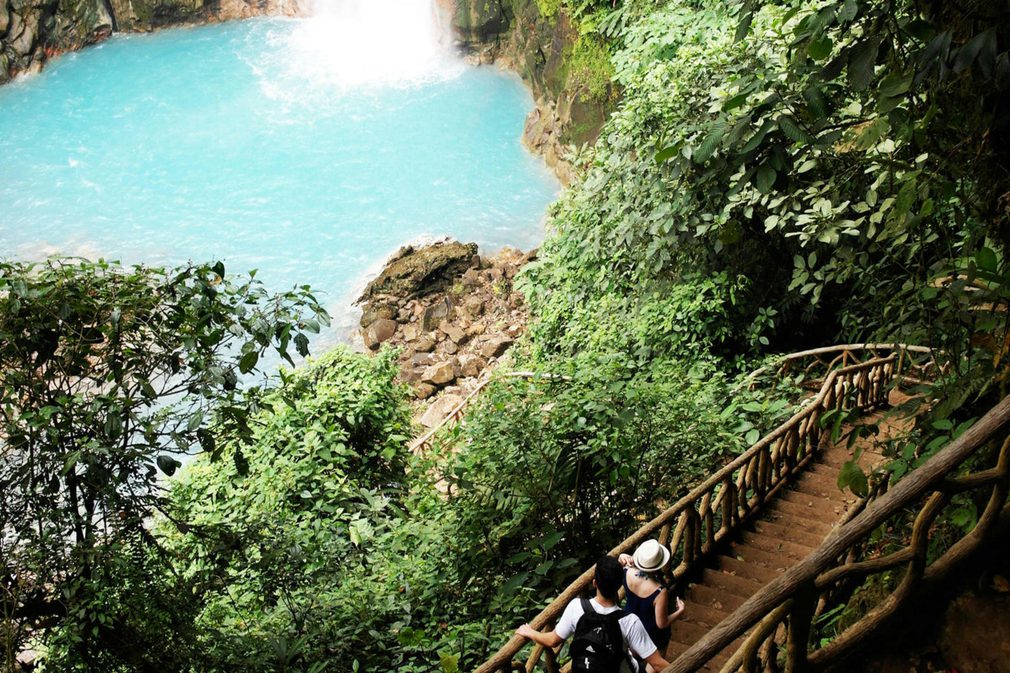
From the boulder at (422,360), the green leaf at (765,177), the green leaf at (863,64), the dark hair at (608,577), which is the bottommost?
the boulder at (422,360)

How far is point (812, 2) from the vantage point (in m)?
8.84

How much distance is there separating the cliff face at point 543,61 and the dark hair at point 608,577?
51.0 ft

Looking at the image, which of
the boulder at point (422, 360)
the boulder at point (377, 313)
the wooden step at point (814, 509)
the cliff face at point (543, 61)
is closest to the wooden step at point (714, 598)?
the wooden step at point (814, 509)

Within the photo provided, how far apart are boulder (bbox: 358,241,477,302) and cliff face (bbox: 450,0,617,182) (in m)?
4.02

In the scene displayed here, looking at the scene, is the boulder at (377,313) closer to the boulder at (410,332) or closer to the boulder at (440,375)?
the boulder at (410,332)

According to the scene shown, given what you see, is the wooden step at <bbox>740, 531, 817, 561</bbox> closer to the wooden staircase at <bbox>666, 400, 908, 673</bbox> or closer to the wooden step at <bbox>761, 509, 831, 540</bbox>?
the wooden staircase at <bbox>666, 400, 908, 673</bbox>

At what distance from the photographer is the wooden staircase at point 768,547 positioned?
210 inches

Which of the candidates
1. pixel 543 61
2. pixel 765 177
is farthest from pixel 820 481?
pixel 543 61

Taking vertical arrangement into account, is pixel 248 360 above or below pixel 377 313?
above

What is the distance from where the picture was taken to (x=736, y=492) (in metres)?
6.30

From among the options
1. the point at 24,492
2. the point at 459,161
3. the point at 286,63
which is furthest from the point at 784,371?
the point at 286,63

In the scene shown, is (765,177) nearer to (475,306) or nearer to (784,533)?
(784,533)

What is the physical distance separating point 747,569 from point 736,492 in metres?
0.62

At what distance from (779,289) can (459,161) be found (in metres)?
14.7
